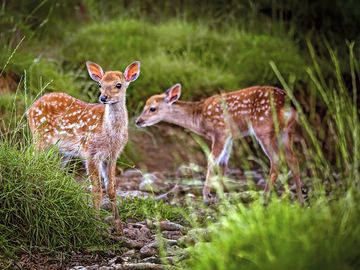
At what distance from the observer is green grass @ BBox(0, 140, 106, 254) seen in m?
5.54

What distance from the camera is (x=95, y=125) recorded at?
6703 millimetres

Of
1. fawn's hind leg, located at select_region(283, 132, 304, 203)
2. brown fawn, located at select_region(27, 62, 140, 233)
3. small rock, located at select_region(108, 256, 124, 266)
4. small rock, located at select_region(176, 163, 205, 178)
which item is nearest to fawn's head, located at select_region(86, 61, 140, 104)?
brown fawn, located at select_region(27, 62, 140, 233)

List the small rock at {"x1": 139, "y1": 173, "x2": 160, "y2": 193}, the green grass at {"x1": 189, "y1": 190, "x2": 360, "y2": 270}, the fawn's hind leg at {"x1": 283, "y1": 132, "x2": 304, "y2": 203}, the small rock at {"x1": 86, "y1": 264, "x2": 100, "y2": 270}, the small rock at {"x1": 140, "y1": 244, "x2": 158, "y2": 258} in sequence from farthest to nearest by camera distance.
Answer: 1. the small rock at {"x1": 139, "y1": 173, "x2": 160, "y2": 193}
2. the fawn's hind leg at {"x1": 283, "y1": 132, "x2": 304, "y2": 203}
3. the small rock at {"x1": 140, "y1": 244, "x2": 158, "y2": 258}
4. the small rock at {"x1": 86, "y1": 264, "x2": 100, "y2": 270}
5. the green grass at {"x1": 189, "y1": 190, "x2": 360, "y2": 270}

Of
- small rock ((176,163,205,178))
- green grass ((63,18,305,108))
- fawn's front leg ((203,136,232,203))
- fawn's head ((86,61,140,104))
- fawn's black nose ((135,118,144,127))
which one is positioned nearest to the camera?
fawn's head ((86,61,140,104))

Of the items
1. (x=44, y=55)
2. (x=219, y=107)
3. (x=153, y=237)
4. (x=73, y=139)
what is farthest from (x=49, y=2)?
(x=153, y=237)

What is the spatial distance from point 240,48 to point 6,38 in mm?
2906

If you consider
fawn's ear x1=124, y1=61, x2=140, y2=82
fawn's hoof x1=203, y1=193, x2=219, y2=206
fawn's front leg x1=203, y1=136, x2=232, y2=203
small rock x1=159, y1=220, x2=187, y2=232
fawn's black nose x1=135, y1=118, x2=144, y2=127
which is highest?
fawn's ear x1=124, y1=61, x2=140, y2=82

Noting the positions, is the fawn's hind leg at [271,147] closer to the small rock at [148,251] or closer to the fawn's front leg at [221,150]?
the fawn's front leg at [221,150]

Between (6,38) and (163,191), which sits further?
(6,38)

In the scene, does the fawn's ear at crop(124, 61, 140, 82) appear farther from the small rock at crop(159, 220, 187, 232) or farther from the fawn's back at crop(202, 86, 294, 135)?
the fawn's back at crop(202, 86, 294, 135)

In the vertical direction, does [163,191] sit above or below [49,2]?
below

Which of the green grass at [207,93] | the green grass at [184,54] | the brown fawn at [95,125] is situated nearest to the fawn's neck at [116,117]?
the brown fawn at [95,125]

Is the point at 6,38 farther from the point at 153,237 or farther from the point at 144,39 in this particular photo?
the point at 153,237

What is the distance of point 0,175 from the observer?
5.55m
